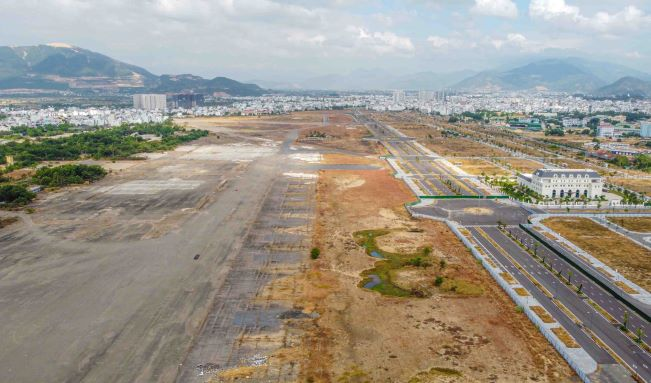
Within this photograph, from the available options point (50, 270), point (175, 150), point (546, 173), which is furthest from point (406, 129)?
point (50, 270)

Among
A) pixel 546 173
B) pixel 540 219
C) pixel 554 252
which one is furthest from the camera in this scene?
pixel 546 173

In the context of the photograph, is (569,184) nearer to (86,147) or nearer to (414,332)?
(414,332)

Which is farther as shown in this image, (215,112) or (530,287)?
(215,112)

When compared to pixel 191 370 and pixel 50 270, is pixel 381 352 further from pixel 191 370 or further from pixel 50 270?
pixel 50 270

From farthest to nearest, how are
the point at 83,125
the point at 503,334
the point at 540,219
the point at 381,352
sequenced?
the point at 83,125 < the point at 540,219 < the point at 503,334 < the point at 381,352

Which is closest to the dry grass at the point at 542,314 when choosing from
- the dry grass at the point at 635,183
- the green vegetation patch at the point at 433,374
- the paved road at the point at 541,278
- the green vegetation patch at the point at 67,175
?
the paved road at the point at 541,278

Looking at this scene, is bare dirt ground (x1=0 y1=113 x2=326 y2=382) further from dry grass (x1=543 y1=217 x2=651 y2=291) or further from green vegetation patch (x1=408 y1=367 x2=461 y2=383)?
dry grass (x1=543 y1=217 x2=651 y2=291)

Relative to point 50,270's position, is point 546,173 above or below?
above
